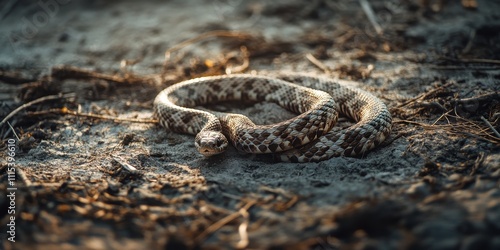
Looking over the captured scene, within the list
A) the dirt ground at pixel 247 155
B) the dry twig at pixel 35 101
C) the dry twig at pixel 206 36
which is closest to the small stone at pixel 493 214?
the dirt ground at pixel 247 155

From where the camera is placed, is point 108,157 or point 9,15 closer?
point 108,157

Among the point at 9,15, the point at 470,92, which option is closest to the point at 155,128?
the point at 470,92

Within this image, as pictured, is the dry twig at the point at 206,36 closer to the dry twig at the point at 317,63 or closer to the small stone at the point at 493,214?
the dry twig at the point at 317,63

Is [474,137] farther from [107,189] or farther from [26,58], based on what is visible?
[26,58]

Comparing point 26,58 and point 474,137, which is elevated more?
point 26,58

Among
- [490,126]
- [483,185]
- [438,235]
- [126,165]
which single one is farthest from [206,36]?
[438,235]

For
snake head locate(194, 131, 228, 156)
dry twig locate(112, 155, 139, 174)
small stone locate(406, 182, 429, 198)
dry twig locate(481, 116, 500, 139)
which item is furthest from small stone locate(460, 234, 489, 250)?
dry twig locate(112, 155, 139, 174)

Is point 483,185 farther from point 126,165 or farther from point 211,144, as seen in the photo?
point 126,165
